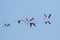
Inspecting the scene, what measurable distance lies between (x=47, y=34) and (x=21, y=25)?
346mm

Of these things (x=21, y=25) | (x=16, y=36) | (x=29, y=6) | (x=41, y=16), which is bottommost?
(x=16, y=36)

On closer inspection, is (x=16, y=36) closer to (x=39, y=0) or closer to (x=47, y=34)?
(x=47, y=34)

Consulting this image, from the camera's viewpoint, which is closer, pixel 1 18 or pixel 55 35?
pixel 55 35

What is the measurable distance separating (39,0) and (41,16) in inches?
8.0

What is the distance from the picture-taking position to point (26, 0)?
165 centimetres

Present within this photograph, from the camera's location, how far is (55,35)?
1580 mm

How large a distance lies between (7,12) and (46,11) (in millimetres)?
501

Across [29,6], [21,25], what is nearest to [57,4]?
[29,6]

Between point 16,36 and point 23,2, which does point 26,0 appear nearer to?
point 23,2

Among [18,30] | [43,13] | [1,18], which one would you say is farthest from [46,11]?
[1,18]

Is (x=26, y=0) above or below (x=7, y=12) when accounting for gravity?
above

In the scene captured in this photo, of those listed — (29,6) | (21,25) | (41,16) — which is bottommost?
(21,25)

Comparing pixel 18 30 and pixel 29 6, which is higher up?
pixel 29 6

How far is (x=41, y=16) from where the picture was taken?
5.32 ft
